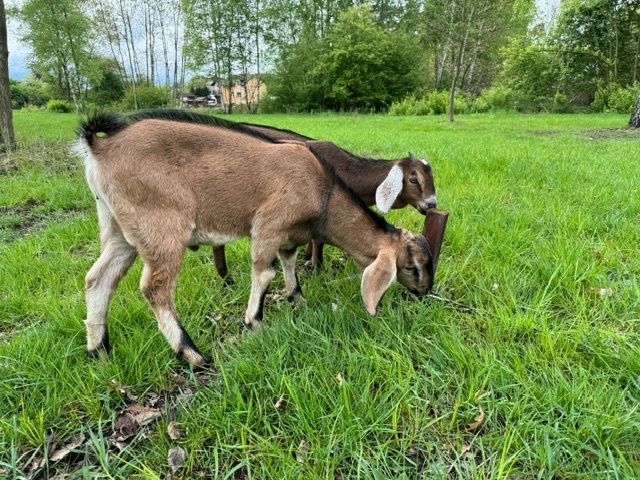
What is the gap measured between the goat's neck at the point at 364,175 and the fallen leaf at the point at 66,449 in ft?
9.00

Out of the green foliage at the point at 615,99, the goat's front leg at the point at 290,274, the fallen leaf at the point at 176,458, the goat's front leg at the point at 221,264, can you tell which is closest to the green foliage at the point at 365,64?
the green foliage at the point at 615,99

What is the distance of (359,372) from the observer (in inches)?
83.0

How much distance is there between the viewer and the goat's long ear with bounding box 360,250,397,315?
94.5 inches

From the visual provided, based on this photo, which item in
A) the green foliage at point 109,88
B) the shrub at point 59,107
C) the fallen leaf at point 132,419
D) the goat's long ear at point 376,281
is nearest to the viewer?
the fallen leaf at point 132,419

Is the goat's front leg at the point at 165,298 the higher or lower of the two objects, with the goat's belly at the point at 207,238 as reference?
lower

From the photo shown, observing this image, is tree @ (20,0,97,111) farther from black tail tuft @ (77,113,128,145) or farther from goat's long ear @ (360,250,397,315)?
goat's long ear @ (360,250,397,315)

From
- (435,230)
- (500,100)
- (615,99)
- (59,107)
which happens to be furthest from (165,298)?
(59,107)

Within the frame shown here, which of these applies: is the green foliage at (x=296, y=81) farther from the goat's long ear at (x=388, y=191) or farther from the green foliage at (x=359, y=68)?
the goat's long ear at (x=388, y=191)

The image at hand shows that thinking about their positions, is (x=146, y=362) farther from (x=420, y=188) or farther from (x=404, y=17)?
(x=404, y=17)

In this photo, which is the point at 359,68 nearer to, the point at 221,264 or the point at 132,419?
the point at 221,264

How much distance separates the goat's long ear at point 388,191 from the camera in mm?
3322

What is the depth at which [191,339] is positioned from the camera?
2.46 metres

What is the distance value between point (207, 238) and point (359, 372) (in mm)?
1186

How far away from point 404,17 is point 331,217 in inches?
1622
